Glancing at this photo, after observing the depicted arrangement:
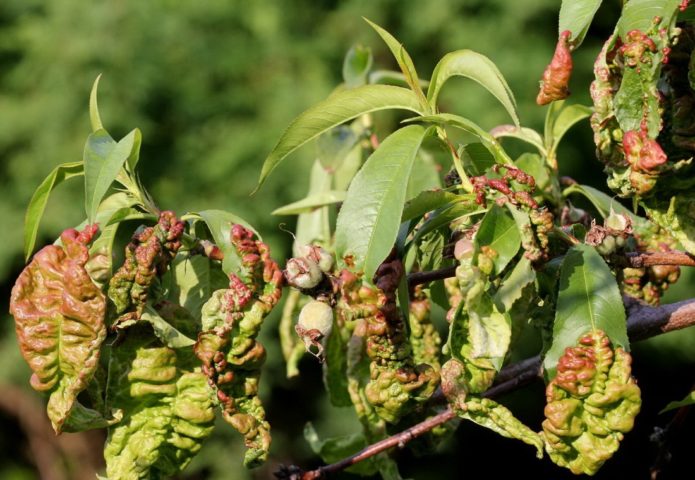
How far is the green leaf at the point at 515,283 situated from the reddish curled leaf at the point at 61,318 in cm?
63

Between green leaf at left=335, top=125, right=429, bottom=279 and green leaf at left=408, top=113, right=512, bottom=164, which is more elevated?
green leaf at left=408, top=113, right=512, bottom=164

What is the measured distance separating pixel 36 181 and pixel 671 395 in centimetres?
378

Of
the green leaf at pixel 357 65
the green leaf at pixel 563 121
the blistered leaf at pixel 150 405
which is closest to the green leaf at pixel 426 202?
the blistered leaf at pixel 150 405

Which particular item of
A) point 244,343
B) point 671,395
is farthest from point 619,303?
point 671,395

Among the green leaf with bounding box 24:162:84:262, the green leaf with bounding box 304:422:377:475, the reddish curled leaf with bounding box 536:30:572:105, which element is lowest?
the green leaf with bounding box 304:422:377:475

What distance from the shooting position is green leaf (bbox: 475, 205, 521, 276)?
4.35 ft

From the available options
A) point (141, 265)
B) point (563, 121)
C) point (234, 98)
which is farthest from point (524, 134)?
point (234, 98)

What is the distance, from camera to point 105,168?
1.34 metres

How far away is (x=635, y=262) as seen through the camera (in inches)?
57.6

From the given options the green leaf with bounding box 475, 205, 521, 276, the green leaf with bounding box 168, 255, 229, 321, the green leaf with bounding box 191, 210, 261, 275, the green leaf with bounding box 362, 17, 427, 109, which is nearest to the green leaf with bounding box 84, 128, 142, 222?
the green leaf with bounding box 191, 210, 261, 275

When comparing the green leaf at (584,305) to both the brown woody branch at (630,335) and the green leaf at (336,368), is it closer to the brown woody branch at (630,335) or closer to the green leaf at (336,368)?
the brown woody branch at (630,335)

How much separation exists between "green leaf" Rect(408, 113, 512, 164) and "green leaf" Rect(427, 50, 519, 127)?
0.16 ft

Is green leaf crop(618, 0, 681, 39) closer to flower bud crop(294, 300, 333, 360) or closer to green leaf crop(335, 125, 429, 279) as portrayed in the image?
green leaf crop(335, 125, 429, 279)

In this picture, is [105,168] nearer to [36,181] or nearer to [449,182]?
[449,182]
